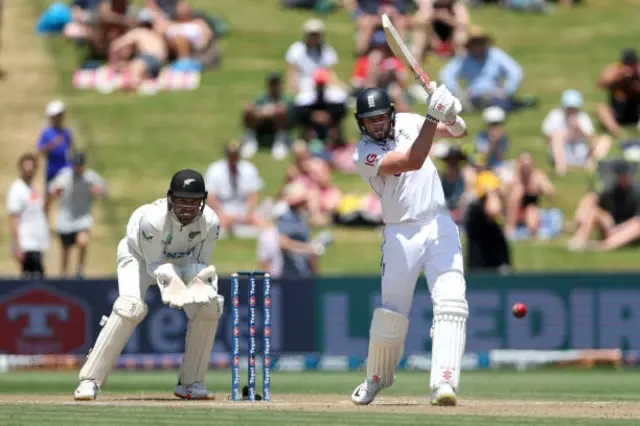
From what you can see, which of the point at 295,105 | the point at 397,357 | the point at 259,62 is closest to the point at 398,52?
the point at 397,357

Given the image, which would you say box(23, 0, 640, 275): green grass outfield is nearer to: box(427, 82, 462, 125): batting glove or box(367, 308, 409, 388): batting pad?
box(367, 308, 409, 388): batting pad

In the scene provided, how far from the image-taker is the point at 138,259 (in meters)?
11.4

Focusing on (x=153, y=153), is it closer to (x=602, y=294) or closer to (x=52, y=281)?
(x=52, y=281)

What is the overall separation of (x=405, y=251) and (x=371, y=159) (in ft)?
2.16

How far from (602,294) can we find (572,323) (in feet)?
1.47

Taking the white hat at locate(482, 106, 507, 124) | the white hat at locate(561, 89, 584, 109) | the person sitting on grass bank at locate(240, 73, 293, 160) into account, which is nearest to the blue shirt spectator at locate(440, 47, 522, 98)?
the white hat at locate(561, 89, 584, 109)

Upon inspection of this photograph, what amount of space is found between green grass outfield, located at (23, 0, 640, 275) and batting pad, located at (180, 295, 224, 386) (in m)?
7.34

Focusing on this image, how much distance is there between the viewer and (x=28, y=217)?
18328 mm

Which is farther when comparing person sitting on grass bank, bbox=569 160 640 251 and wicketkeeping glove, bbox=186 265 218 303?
person sitting on grass bank, bbox=569 160 640 251

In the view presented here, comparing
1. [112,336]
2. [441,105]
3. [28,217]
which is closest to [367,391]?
[112,336]

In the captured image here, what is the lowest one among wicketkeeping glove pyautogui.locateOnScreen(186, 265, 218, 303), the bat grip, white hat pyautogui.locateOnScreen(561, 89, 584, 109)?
wicketkeeping glove pyautogui.locateOnScreen(186, 265, 218, 303)

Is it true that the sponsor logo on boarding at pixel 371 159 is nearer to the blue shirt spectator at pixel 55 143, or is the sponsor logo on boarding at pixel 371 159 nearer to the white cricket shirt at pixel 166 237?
the white cricket shirt at pixel 166 237

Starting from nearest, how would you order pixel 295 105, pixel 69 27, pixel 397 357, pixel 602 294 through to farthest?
1. pixel 397 357
2. pixel 602 294
3. pixel 295 105
4. pixel 69 27

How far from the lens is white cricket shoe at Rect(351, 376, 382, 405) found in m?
10.8
